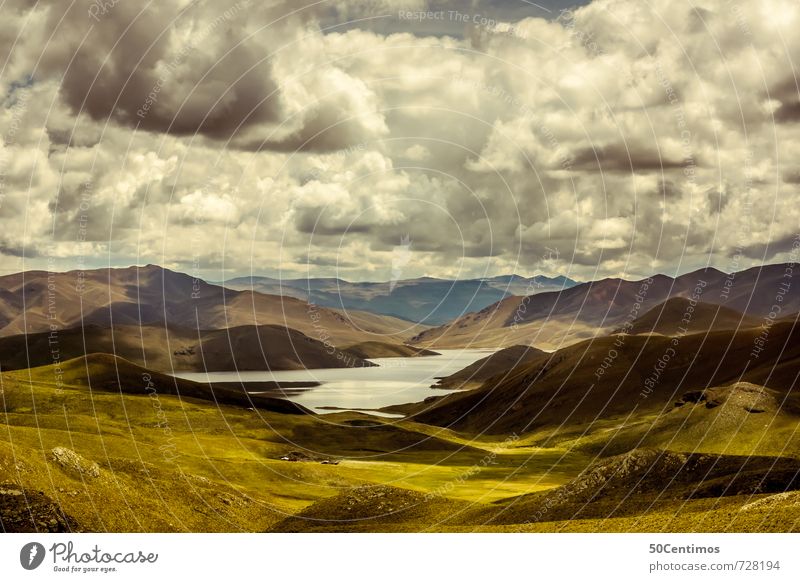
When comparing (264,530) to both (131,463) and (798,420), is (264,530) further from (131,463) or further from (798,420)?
(798,420)

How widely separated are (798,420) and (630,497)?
102 meters

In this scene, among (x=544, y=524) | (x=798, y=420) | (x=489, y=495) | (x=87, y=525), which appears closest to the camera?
(x=87, y=525)

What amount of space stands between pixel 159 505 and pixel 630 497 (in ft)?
193

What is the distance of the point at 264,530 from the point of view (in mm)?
102250

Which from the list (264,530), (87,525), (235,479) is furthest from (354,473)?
(87,525)

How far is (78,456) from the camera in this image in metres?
93.9

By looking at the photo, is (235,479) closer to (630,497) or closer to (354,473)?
(354,473)

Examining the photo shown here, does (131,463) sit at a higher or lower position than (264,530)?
higher

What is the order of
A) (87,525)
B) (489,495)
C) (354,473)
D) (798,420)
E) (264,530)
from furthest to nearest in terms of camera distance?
1. (798,420)
2. (354,473)
3. (489,495)
4. (264,530)
5. (87,525)

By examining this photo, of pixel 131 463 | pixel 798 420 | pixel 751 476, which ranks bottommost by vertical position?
pixel 798 420
